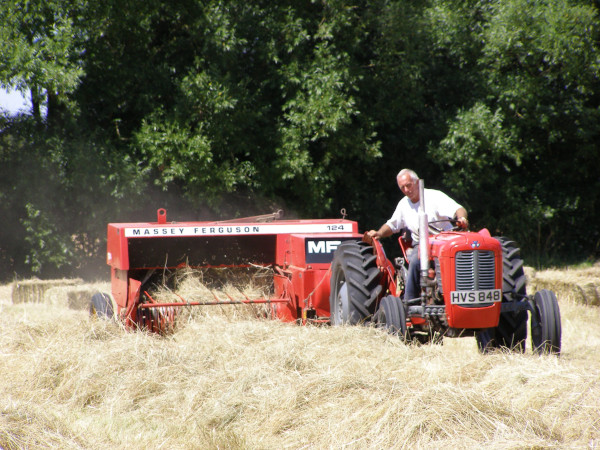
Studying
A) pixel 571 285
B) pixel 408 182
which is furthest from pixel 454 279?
pixel 571 285

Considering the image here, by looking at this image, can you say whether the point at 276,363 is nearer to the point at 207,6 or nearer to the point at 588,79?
the point at 207,6

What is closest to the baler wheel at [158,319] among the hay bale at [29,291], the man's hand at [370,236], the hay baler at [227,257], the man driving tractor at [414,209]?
the hay baler at [227,257]

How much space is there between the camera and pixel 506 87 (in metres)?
15.6

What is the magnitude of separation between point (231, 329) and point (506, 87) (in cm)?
1067

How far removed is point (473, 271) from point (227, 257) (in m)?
3.69

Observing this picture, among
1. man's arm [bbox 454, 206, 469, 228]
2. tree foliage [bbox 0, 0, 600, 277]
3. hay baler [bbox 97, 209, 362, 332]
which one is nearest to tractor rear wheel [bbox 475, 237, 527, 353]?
man's arm [bbox 454, 206, 469, 228]

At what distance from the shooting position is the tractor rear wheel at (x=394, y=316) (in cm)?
592

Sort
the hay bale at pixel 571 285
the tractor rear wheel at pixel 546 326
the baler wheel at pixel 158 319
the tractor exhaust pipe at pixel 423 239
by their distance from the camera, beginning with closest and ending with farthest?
the tractor exhaust pipe at pixel 423 239, the tractor rear wheel at pixel 546 326, the baler wheel at pixel 158 319, the hay bale at pixel 571 285

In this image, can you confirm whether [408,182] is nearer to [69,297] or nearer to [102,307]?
[102,307]

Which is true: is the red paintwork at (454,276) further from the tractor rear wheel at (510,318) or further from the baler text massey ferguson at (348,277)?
the tractor rear wheel at (510,318)

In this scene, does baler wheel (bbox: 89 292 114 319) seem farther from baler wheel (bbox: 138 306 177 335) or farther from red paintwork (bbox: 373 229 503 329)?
red paintwork (bbox: 373 229 503 329)

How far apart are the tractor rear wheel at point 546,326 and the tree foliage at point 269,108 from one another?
822 cm

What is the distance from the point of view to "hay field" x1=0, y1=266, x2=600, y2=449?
414 centimetres

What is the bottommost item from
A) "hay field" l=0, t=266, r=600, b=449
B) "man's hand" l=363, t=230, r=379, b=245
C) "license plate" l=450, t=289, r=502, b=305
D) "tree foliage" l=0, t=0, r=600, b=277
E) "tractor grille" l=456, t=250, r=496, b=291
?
"hay field" l=0, t=266, r=600, b=449
